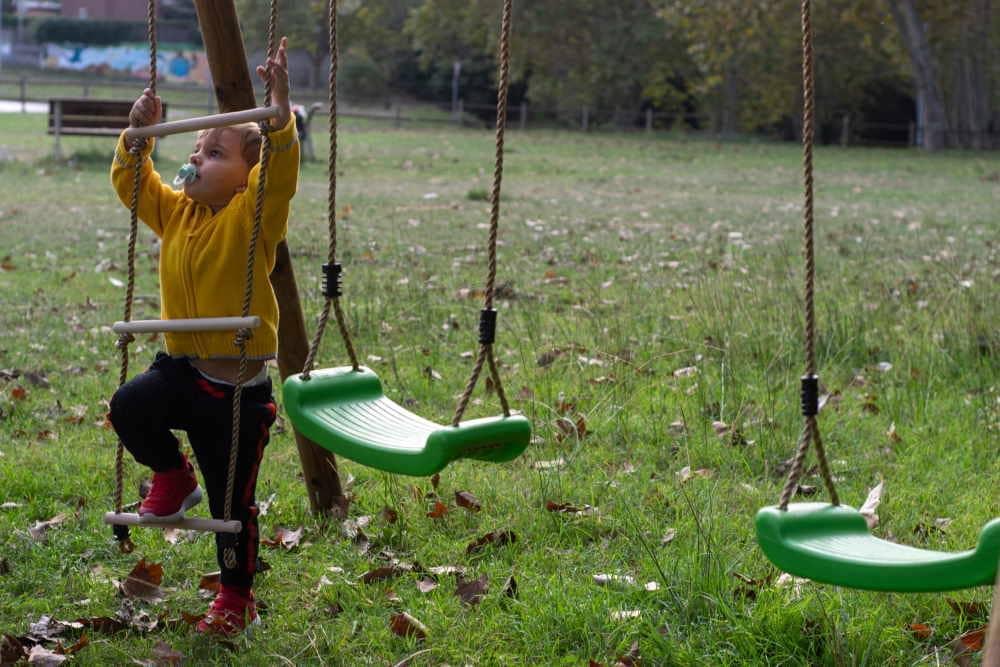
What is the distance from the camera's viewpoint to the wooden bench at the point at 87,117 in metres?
19.4

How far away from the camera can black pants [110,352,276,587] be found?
11.8 feet

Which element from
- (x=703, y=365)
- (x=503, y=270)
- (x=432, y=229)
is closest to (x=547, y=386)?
(x=703, y=365)

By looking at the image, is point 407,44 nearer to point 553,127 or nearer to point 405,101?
point 405,101

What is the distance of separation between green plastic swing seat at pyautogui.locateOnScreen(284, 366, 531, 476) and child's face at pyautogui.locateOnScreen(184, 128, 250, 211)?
1.86ft

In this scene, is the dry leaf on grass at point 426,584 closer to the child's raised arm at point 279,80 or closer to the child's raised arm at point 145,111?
the child's raised arm at point 279,80

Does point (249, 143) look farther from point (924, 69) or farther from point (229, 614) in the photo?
point (924, 69)

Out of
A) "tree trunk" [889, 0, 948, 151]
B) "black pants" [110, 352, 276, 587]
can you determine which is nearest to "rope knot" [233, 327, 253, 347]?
"black pants" [110, 352, 276, 587]

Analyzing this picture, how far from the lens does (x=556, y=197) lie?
59.4ft

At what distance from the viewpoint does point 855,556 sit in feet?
8.80

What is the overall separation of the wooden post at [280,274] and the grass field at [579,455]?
145 mm

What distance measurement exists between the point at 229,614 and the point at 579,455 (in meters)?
1.83

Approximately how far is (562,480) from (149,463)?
167 centimetres

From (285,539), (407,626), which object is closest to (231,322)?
(407,626)

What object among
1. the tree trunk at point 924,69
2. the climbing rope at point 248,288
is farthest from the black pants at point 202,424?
the tree trunk at point 924,69
